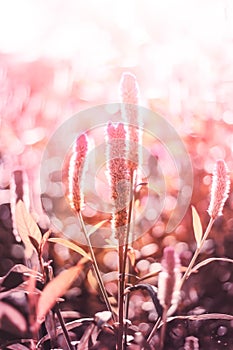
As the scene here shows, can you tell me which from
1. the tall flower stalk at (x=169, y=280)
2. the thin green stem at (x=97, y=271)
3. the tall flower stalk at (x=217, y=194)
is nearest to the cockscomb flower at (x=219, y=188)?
the tall flower stalk at (x=217, y=194)

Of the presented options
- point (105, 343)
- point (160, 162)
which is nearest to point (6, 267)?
point (105, 343)

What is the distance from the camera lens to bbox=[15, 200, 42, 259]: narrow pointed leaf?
0.86 meters

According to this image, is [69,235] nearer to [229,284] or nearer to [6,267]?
[6,267]

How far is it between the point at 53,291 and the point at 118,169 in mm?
214

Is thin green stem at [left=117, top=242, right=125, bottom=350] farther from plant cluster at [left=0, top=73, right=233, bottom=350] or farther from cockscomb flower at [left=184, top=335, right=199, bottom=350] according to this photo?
cockscomb flower at [left=184, top=335, right=199, bottom=350]

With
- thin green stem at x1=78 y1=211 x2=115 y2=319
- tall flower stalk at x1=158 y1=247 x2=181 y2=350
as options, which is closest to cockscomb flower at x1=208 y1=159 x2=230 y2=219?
tall flower stalk at x1=158 y1=247 x2=181 y2=350

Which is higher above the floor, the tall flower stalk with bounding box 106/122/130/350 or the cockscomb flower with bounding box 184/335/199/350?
the tall flower stalk with bounding box 106/122/130/350

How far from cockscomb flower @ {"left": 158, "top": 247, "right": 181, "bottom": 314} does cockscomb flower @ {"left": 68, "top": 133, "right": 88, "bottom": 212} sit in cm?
16

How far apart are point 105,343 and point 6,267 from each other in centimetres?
20

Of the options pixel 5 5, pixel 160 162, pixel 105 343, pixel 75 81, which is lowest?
pixel 105 343

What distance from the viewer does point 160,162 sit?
0.94 m

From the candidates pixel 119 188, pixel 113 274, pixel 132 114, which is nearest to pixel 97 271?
pixel 113 274

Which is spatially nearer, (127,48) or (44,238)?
(44,238)

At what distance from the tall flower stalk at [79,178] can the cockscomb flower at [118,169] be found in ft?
0.13
